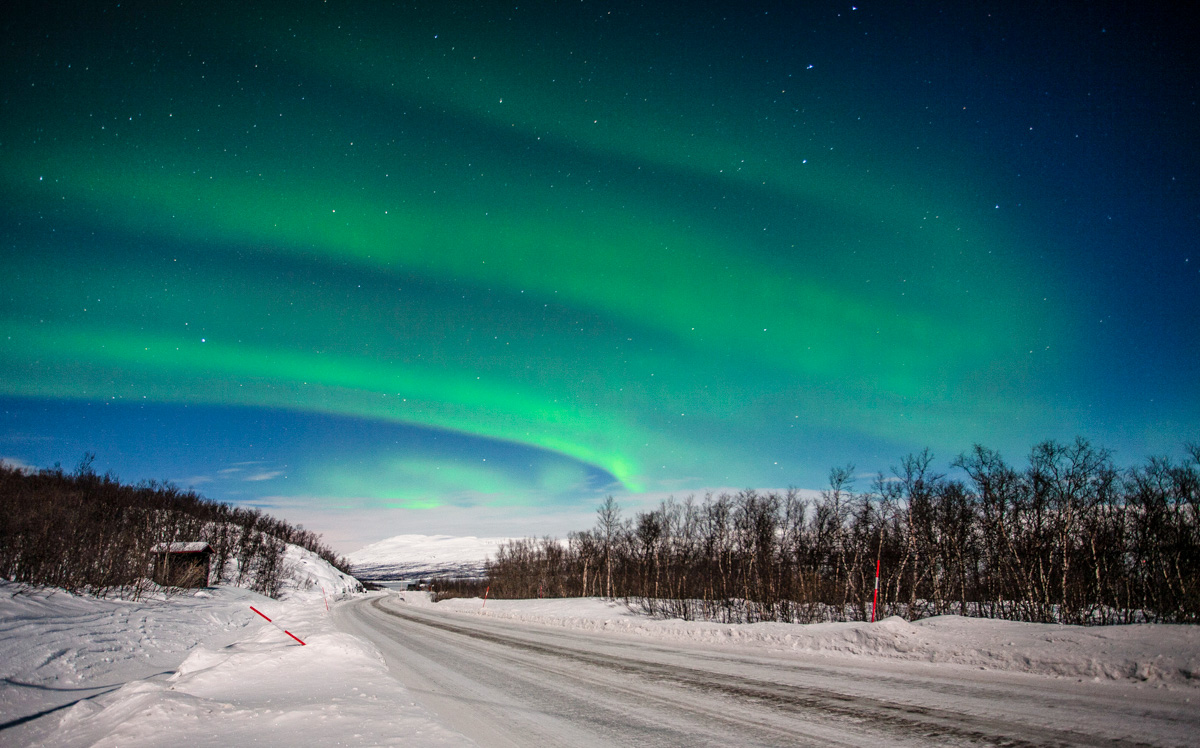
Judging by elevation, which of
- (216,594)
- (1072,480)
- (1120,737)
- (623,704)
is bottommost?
(216,594)

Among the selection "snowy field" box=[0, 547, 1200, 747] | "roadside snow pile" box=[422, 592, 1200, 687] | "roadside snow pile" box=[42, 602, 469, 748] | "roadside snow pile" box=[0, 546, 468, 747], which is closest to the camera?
"roadside snow pile" box=[42, 602, 469, 748]

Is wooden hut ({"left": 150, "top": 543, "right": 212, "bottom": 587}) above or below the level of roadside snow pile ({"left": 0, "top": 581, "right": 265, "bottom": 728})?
below

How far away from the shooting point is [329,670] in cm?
862

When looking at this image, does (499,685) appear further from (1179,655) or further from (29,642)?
(29,642)

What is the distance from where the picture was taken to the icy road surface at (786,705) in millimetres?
4793

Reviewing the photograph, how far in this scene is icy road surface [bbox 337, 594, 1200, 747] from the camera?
15.7 feet

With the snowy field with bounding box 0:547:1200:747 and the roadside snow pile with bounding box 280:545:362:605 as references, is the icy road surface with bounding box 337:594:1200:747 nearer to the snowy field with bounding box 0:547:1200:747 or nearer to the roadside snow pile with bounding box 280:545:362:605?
the snowy field with bounding box 0:547:1200:747

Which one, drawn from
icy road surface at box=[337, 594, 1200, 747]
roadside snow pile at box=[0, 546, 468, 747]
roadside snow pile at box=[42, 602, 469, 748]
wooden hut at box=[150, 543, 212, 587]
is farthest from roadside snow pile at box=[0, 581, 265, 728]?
wooden hut at box=[150, 543, 212, 587]

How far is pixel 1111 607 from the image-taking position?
29.1 metres

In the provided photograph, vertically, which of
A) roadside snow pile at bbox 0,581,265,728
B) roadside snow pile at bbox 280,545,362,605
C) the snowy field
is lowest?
roadside snow pile at bbox 280,545,362,605

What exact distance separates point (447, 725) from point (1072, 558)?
151ft

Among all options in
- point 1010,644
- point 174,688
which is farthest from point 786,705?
point 174,688

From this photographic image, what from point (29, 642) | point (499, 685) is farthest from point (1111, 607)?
point (29, 642)

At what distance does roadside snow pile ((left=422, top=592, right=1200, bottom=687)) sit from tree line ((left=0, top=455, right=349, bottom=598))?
3208cm
